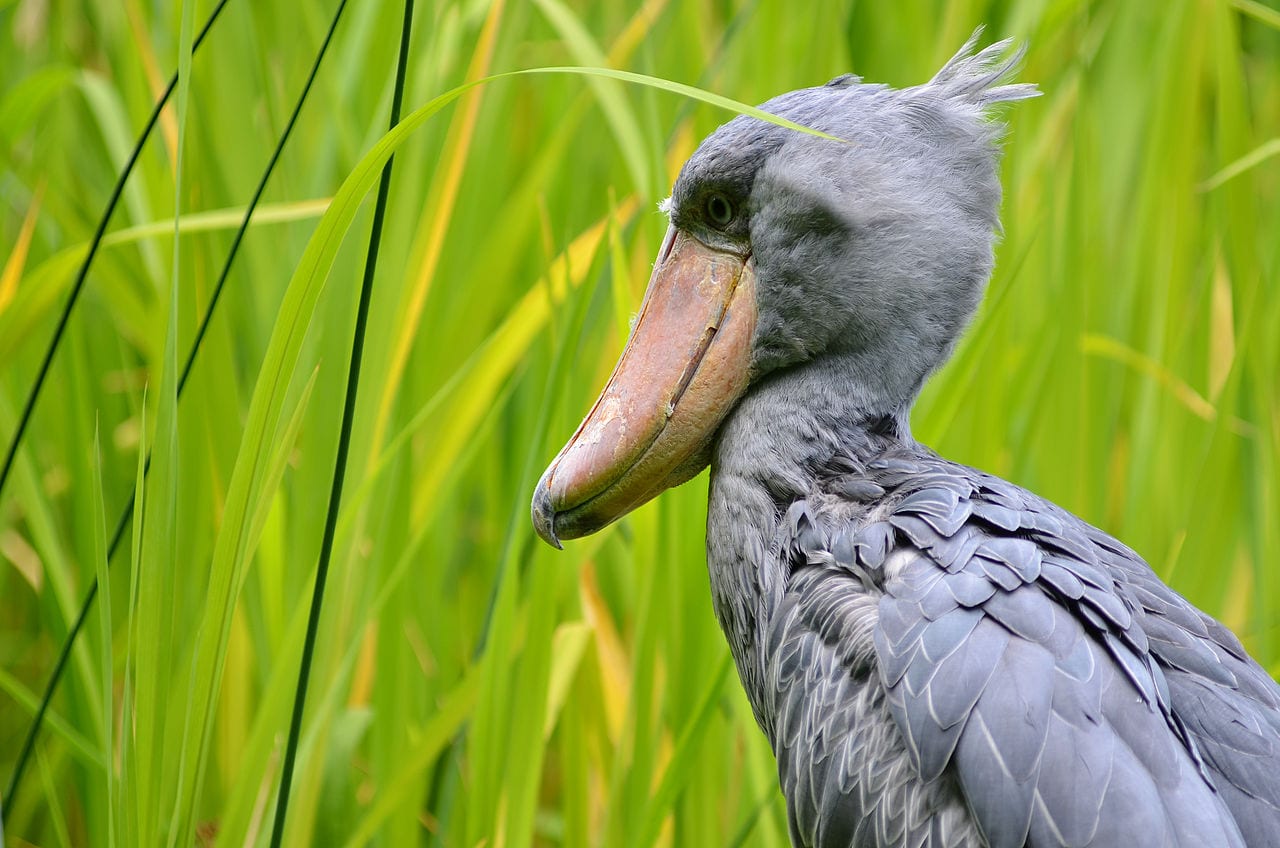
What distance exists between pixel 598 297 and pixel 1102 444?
0.82 m

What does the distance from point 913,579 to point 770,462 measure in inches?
9.7

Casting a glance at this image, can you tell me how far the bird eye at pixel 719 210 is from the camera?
4.78ft

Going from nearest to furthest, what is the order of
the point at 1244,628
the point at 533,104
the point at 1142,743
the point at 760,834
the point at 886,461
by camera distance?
the point at 1142,743 → the point at 886,461 → the point at 760,834 → the point at 1244,628 → the point at 533,104

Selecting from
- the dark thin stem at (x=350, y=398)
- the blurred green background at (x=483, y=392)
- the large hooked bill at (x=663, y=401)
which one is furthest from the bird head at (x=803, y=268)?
the dark thin stem at (x=350, y=398)

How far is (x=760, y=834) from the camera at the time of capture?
1.73 m

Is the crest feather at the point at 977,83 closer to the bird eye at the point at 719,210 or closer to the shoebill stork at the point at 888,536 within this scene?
the shoebill stork at the point at 888,536

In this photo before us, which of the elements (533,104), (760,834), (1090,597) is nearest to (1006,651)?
(1090,597)

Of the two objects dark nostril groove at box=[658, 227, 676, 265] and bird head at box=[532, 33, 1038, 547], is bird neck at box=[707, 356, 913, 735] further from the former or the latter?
dark nostril groove at box=[658, 227, 676, 265]

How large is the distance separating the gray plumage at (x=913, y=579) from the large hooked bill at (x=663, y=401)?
3 centimetres

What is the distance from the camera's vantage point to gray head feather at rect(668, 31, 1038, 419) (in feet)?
4.56

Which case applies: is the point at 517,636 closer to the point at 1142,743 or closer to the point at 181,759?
the point at 181,759

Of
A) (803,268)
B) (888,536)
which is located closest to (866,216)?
(803,268)

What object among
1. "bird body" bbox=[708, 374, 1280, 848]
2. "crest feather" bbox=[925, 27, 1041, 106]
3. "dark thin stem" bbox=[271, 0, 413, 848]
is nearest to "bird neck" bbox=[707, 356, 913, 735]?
"bird body" bbox=[708, 374, 1280, 848]

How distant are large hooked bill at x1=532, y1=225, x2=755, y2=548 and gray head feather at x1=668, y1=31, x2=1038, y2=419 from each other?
3 cm
